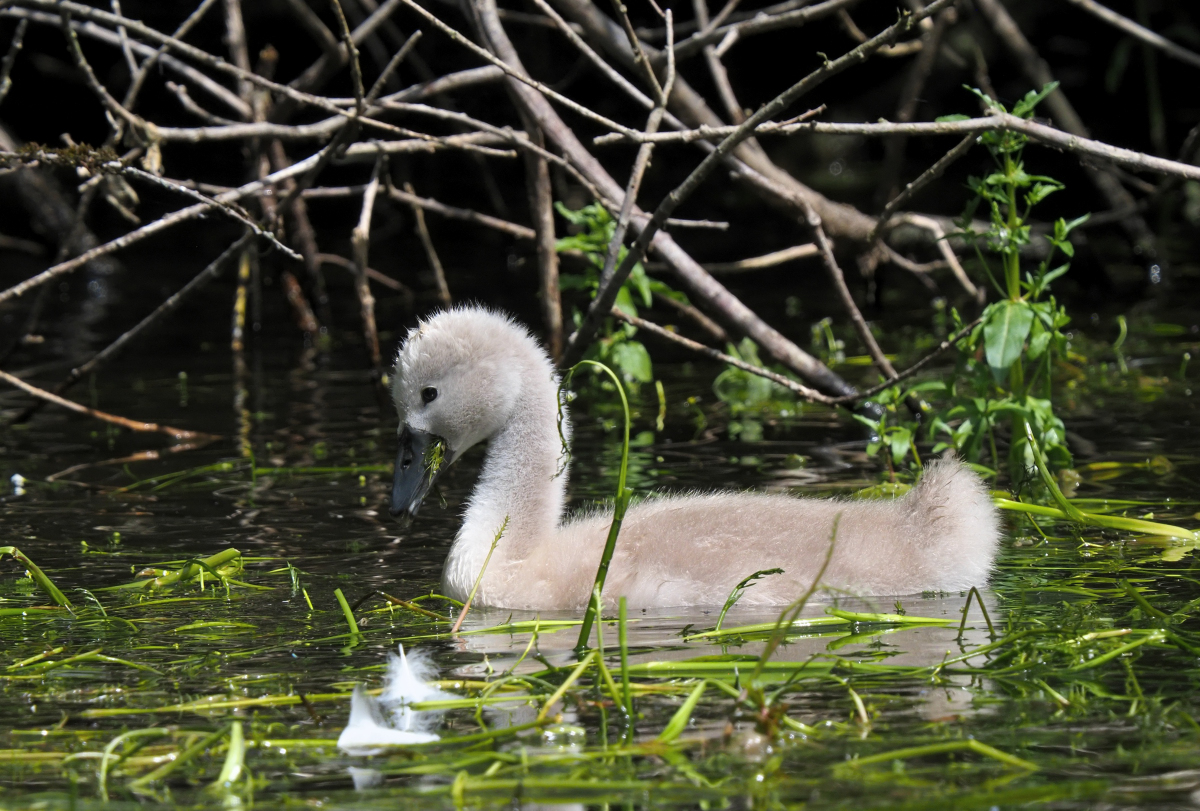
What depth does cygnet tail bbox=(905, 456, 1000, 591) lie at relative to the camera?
467 cm

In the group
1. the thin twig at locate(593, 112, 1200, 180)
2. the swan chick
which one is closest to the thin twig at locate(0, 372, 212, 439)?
the swan chick

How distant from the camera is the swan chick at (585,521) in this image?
4.62 metres

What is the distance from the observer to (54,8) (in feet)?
22.7

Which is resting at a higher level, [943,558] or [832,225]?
[832,225]

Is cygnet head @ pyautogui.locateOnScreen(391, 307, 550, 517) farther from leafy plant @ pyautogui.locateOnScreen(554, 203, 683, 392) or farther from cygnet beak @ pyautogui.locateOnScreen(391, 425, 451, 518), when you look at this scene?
leafy plant @ pyautogui.locateOnScreen(554, 203, 683, 392)

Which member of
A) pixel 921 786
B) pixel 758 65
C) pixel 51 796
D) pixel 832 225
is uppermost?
pixel 758 65

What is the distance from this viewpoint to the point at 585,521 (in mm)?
5125

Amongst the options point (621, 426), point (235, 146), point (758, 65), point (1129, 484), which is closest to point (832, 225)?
point (621, 426)

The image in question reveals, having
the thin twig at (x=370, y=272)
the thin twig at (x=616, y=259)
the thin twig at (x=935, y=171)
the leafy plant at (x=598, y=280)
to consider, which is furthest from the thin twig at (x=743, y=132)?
the thin twig at (x=370, y=272)

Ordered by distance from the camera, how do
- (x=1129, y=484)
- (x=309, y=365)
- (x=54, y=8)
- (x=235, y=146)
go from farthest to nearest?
(x=235, y=146), (x=309, y=365), (x=54, y=8), (x=1129, y=484)

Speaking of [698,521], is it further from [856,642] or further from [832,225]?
[832,225]

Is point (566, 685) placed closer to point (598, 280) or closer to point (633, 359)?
point (598, 280)

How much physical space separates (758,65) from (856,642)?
15.6m

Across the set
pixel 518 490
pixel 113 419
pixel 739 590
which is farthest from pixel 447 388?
pixel 113 419
